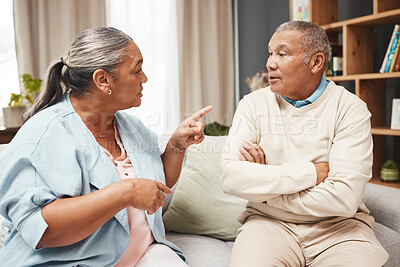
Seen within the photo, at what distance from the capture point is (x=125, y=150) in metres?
1.37

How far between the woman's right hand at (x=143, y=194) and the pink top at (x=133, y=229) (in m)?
0.20

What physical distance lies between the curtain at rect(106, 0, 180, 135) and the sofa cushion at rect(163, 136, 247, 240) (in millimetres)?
1730

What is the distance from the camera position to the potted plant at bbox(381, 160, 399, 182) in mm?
2633

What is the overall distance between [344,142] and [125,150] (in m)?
0.81

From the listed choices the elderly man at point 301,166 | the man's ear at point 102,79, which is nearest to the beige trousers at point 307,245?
the elderly man at point 301,166

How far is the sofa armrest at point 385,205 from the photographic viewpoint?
1.71m

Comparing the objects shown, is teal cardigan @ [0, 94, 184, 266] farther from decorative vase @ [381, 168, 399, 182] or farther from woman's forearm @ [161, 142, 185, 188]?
decorative vase @ [381, 168, 399, 182]

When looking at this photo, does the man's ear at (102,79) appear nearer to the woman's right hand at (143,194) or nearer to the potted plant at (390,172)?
the woman's right hand at (143,194)

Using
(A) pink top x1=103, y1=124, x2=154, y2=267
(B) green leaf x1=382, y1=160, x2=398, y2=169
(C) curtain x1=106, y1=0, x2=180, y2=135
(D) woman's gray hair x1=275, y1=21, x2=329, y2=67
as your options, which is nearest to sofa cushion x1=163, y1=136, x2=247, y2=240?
(A) pink top x1=103, y1=124, x2=154, y2=267

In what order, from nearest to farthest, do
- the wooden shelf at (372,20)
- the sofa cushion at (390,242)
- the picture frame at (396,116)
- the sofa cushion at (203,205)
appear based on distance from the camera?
the sofa cushion at (390,242), the sofa cushion at (203,205), the wooden shelf at (372,20), the picture frame at (396,116)

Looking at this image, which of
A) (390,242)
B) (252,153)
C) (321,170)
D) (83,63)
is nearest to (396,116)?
(390,242)

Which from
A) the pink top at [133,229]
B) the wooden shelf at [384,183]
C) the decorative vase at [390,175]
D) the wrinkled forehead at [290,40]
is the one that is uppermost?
the wrinkled forehead at [290,40]

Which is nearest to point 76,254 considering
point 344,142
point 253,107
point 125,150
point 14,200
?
point 14,200

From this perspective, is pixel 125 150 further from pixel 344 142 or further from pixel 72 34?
pixel 72 34
